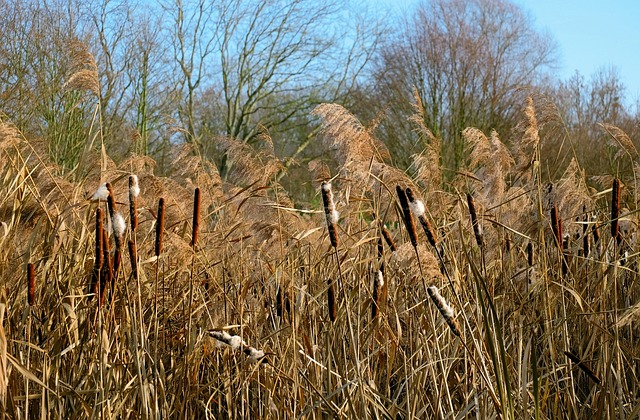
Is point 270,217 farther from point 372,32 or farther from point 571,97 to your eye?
point 372,32

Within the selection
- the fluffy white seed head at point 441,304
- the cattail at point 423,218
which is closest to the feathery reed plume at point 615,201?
the cattail at point 423,218

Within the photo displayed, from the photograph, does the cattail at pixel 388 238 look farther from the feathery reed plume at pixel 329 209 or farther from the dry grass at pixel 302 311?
the feathery reed plume at pixel 329 209

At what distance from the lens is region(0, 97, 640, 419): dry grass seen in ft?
7.45

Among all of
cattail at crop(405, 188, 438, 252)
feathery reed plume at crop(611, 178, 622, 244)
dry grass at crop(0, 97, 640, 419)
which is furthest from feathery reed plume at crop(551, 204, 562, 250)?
cattail at crop(405, 188, 438, 252)

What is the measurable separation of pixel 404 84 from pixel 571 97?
4.26 meters

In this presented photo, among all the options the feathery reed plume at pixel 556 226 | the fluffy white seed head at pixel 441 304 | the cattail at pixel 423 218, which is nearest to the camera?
the fluffy white seed head at pixel 441 304

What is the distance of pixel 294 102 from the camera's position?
2123 centimetres

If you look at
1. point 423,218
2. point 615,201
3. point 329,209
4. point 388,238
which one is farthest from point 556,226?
point 329,209

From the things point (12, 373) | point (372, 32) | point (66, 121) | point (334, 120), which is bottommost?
point (12, 373)

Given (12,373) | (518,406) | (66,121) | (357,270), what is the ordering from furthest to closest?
1. (66,121)
2. (357,270)
3. (12,373)
4. (518,406)

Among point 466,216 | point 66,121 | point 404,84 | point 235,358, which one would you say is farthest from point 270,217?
point 404,84

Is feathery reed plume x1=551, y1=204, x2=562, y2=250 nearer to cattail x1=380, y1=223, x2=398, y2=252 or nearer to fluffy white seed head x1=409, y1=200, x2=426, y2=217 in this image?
cattail x1=380, y1=223, x2=398, y2=252

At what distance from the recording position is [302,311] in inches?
111

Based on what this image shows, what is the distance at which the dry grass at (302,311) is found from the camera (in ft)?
7.45
